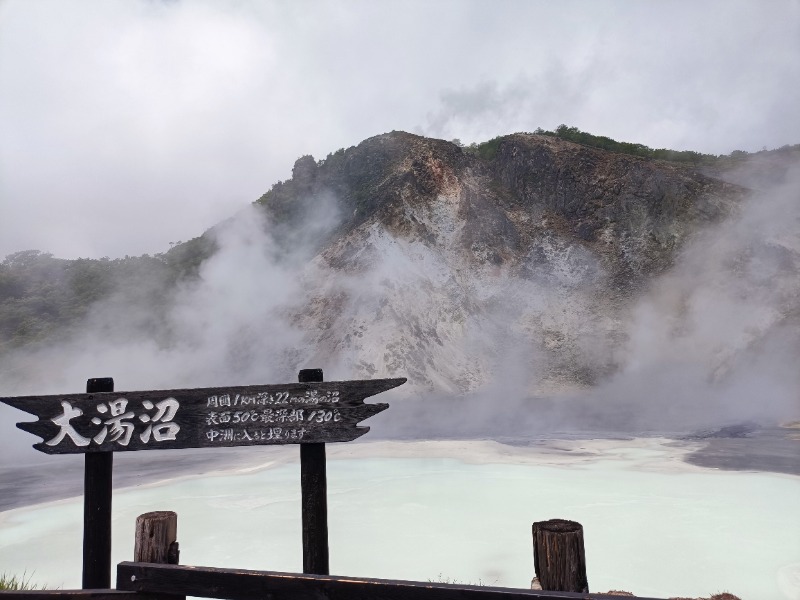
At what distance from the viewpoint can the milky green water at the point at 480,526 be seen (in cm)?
564

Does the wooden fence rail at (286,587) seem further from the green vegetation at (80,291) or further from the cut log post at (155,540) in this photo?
the green vegetation at (80,291)

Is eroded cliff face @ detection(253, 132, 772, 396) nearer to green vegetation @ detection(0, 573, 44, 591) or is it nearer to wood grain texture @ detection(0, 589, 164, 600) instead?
green vegetation @ detection(0, 573, 44, 591)

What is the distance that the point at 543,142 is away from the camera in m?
36.5

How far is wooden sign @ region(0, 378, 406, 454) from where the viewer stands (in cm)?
291

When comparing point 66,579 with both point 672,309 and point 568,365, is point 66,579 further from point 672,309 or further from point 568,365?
point 672,309

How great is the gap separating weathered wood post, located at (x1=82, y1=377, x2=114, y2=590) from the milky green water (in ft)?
9.76

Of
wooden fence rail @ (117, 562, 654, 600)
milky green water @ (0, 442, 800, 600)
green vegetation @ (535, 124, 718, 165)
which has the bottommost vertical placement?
milky green water @ (0, 442, 800, 600)

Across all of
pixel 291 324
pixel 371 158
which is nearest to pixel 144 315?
pixel 291 324

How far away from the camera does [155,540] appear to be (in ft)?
8.07

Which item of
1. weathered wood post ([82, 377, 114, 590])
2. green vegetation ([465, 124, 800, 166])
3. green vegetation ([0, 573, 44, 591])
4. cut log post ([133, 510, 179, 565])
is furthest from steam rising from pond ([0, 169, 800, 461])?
cut log post ([133, 510, 179, 565])

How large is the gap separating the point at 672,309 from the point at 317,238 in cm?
1989

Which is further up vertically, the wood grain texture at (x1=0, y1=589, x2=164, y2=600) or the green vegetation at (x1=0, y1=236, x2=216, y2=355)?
the green vegetation at (x1=0, y1=236, x2=216, y2=355)

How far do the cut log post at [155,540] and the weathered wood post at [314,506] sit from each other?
1.97ft

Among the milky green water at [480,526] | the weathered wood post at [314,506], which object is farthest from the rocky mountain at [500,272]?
the weathered wood post at [314,506]
